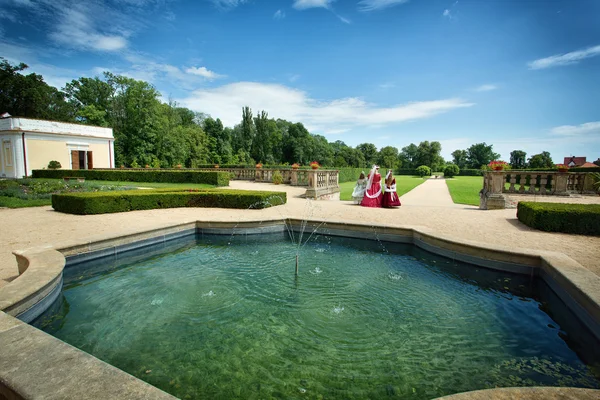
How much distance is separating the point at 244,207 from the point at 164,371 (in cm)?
879

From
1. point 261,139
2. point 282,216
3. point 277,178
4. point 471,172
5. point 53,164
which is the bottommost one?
point 282,216

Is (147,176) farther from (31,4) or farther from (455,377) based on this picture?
(455,377)

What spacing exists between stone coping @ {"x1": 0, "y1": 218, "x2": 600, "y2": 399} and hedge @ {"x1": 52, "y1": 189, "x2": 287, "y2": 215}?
10.5 ft

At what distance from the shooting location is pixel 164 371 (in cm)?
297

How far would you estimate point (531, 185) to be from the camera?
13.9 metres

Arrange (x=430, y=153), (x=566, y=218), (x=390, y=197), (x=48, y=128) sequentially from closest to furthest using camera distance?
1. (x=566, y=218)
2. (x=390, y=197)
3. (x=48, y=128)
4. (x=430, y=153)

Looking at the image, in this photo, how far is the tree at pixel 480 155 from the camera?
84700mm

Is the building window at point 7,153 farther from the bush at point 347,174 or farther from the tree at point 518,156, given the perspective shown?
the tree at point 518,156

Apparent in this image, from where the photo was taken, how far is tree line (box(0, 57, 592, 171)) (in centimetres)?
3675

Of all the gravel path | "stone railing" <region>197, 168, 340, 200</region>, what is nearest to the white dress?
the gravel path

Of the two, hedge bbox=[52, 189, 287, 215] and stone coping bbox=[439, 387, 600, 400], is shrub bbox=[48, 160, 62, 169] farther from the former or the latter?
stone coping bbox=[439, 387, 600, 400]

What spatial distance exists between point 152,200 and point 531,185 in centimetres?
1697

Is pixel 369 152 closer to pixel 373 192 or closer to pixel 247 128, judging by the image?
pixel 247 128

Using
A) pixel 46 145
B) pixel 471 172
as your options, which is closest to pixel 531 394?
pixel 46 145
